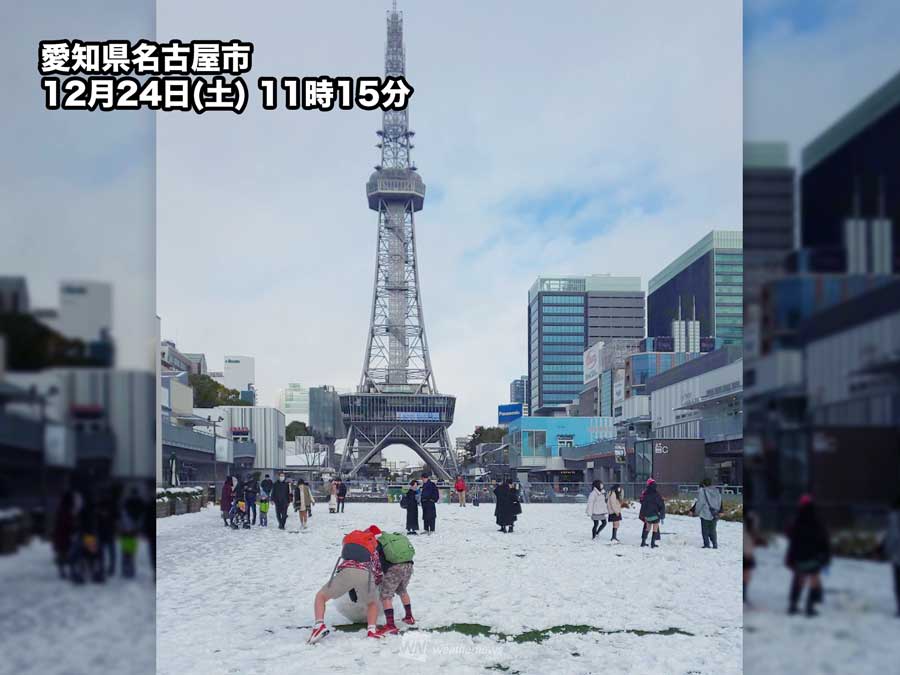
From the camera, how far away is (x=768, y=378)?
5.59 ft

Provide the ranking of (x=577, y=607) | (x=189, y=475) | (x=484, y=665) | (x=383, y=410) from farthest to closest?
(x=383, y=410) → (x=189, y=475) → (x=577, y=607) → (x=484, y=665)

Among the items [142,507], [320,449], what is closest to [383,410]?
[320,449]

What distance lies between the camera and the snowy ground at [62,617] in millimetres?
1780

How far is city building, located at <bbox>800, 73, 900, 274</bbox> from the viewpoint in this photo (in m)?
1.60

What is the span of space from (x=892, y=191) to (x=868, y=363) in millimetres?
338

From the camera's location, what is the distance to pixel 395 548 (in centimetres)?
708

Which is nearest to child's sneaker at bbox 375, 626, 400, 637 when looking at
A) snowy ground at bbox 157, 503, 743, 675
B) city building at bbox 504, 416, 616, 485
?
snowy ground at bbox 157, 503, 743, 675

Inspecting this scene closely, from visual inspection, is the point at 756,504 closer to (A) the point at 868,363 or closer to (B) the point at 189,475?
(A) the point at 868,363

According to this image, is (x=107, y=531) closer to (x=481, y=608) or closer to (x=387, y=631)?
(x=387, y=631)

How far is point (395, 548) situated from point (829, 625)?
18.7ft

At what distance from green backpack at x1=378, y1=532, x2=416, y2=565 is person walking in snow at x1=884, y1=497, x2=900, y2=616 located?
5.72 metres

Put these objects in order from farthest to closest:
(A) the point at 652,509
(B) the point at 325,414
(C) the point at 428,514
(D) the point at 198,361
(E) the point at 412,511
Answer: (D) the point at 198,361, (B) the point at 325,414, (C) the point at 428,514, (E) the point at 412,511, (A) the point at 652,509

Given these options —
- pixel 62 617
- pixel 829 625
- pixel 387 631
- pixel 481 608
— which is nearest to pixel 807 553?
pixel 829 625

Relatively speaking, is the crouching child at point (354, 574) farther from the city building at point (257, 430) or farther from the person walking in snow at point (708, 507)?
the city building at point (257, 430)
